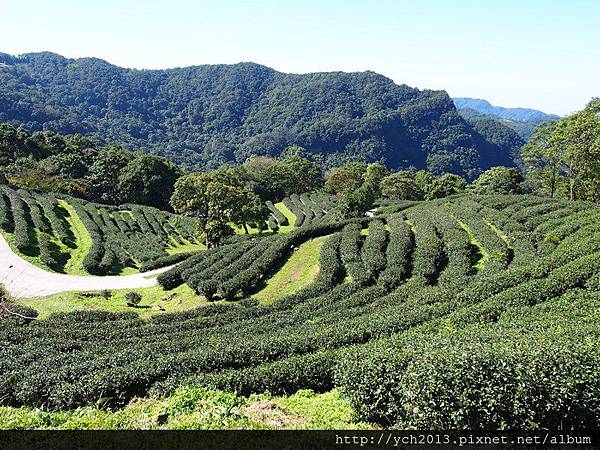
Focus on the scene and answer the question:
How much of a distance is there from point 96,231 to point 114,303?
2400 centimetres

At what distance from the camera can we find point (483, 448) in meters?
8.08

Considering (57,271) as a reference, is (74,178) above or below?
above

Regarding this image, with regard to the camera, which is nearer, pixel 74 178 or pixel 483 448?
pixel 483 448

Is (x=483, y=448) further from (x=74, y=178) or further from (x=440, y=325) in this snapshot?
(x=74, y=178)

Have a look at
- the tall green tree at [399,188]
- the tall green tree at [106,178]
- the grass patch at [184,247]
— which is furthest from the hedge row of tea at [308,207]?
the tall green tree at [106,178]

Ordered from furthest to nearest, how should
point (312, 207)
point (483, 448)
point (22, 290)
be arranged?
point (312, 207) → point (22, 290) → point (483, 448)

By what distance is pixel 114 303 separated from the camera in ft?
104

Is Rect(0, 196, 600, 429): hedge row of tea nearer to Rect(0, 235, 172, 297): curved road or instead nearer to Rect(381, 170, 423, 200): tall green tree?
Rect(0, 235, 172, 297): curved road

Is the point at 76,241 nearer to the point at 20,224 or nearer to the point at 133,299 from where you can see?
the point at 20,224

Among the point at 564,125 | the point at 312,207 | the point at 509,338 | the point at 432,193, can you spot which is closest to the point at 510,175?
the point at 432,193

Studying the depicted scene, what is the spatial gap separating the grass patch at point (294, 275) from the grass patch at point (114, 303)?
511 cm

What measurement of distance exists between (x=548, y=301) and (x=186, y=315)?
65.2 feet

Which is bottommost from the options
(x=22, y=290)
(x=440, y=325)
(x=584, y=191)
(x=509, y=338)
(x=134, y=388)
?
(x=22, y=290)

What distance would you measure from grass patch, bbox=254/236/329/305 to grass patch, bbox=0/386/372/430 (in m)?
15.9
